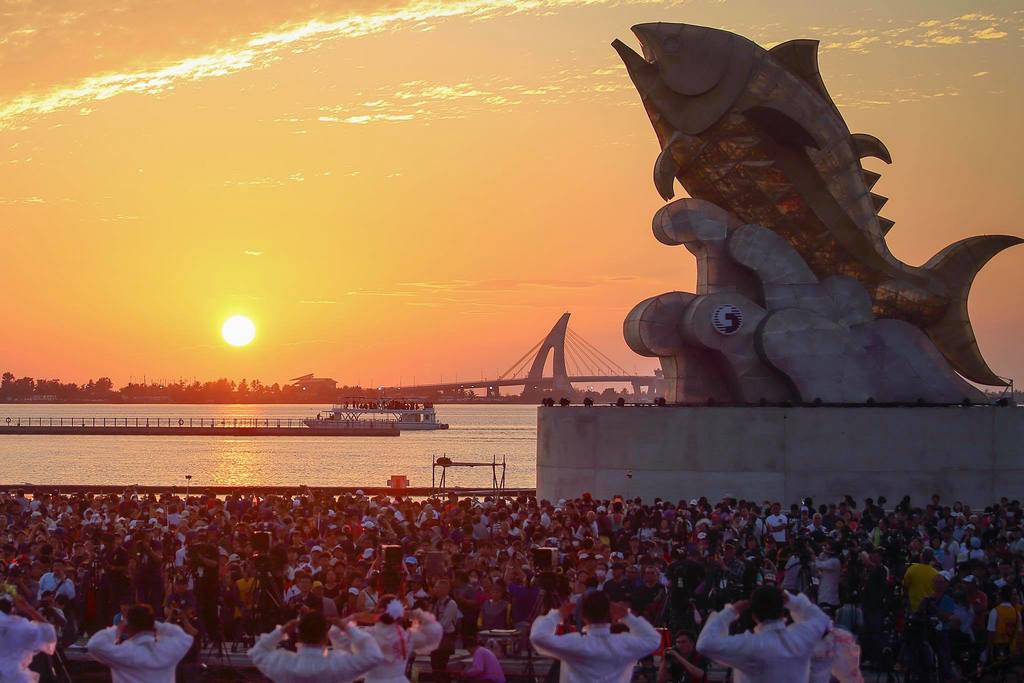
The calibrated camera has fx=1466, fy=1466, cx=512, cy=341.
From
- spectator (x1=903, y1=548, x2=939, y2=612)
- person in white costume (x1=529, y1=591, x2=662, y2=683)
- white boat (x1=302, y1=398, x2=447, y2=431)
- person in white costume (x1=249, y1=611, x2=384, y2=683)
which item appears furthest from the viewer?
white boat (x1=302, y1=398, x2=447, y2=431)

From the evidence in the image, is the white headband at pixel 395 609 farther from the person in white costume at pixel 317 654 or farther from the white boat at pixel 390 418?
the white boat at pixel 390 418

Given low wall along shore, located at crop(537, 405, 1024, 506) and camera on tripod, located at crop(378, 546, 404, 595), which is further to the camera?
low wall along shore, located at crop(537, 405, 1024, 506)

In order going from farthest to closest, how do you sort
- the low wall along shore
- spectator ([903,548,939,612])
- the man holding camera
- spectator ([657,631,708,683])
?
the low wall along shore → spectator ([903,548,939,612]) → spectator ([657,631,708,683]) → the man holding camera

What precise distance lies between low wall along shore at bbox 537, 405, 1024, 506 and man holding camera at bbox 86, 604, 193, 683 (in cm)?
2348

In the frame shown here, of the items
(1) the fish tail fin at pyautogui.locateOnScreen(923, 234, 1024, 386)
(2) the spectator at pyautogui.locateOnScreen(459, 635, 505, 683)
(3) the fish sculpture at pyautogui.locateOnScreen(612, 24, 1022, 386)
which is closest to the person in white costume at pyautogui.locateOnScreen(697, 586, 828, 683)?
(2) the spectator at pyautogui.locateOnScreen(459, 635, 505, 683)

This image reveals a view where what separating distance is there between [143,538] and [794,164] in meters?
22.3

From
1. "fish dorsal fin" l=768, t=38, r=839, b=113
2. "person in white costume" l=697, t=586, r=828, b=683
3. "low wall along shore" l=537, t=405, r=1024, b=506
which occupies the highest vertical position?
"fish dorsal fin" l=768, t=38, r=839, b=113

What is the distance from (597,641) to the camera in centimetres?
987

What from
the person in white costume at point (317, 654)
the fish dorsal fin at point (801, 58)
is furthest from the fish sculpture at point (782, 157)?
the person in white costume at point (317, 654)

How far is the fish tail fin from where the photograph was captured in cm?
3681

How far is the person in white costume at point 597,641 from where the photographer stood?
9828mm

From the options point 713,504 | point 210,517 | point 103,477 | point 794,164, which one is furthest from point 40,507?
point 103,477

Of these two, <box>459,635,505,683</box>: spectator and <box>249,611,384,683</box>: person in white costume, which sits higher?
<box>249,611,384,683</box>: person in white costume

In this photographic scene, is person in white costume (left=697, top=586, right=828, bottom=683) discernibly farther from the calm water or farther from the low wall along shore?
the calm water
